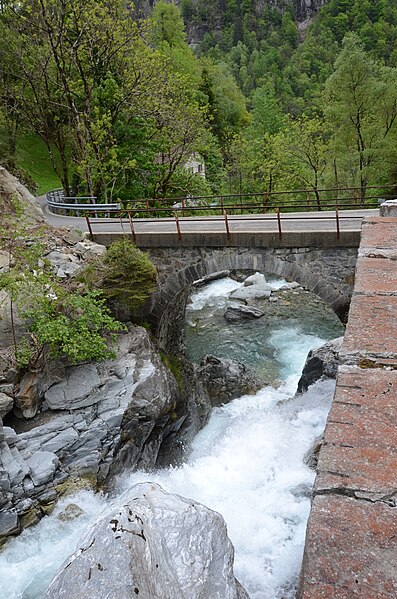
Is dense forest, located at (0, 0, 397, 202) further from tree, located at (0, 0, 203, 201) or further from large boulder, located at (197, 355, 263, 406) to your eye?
large boulder, located at (197, 355, 263, 406)

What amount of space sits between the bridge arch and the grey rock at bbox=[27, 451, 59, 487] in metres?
5.62

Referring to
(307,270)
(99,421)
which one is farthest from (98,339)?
(307,270)

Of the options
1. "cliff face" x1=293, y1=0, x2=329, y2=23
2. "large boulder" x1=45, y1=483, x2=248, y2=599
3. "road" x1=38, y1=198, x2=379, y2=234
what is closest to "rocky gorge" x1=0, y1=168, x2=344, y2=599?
"large boulder" x1=45, y1=483, x2=248, y2=599

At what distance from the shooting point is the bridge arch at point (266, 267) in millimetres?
11734

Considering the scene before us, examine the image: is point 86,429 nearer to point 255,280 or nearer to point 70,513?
point 70,513

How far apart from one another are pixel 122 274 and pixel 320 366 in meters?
6.16

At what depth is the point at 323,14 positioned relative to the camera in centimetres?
8244

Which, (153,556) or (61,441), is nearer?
(153,556)

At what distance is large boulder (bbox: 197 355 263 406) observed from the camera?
14.0 m

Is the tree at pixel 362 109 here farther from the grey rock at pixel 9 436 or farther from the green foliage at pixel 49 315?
the grey rock at pixel 9 436

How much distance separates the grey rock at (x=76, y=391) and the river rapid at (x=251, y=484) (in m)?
1.78

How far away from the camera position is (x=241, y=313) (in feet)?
64.5

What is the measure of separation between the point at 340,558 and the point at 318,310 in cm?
1929

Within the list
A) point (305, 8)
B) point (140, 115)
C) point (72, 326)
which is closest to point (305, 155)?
point (140, 115)
